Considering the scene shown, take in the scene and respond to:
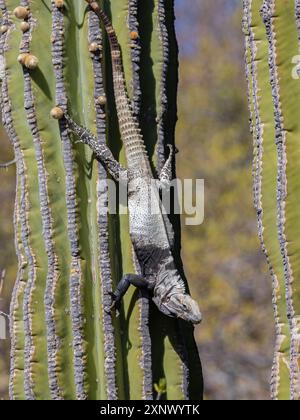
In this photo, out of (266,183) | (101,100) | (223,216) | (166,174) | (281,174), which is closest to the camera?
(281,174)

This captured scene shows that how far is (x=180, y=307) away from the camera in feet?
11.8

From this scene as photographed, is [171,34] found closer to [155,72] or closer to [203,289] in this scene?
[155,72]

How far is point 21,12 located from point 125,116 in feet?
2.01

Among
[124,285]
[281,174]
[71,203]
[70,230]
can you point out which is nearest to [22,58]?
[71,203]

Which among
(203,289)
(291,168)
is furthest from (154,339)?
(203,289)

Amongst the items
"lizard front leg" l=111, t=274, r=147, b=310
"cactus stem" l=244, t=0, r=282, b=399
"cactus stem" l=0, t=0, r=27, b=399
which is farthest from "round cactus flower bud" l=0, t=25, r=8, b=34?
"lizard front leg" l=111, t=274, r=147, b=310

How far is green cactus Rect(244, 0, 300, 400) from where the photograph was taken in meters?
3.31

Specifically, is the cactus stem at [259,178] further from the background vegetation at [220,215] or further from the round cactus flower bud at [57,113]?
A: the background vegetation at [220,215]

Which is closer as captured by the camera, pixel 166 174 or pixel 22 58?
pixel 22 58

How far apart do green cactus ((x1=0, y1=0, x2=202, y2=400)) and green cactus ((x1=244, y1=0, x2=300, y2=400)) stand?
50 centimetres

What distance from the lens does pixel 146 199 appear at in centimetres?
361

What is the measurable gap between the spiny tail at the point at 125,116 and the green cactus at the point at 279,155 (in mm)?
485

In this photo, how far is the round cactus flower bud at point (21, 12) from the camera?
3.54 meters

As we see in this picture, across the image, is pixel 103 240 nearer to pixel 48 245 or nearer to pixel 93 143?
pixel 48 245
